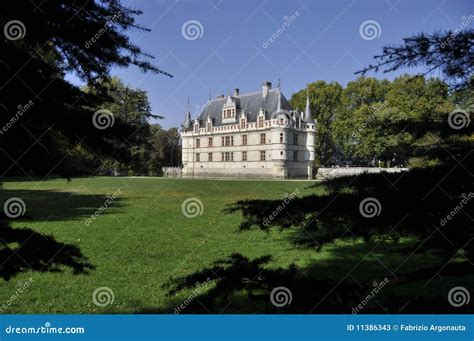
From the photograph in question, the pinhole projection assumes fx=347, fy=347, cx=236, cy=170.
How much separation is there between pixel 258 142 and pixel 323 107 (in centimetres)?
819

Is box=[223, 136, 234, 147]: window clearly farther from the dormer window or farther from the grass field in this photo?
the grass field

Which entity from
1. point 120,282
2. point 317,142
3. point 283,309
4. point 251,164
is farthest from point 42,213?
point 317,142

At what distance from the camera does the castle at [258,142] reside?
36.8 meters

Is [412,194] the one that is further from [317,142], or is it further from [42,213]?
[317,142]

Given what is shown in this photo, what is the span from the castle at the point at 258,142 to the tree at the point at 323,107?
1334mm

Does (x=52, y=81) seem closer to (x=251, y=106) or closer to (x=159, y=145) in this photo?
(x=159, y=145)

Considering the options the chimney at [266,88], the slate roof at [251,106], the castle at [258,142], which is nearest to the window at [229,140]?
the castle at [258,142]

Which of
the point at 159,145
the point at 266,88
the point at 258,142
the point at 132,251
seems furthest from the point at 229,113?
the point at 159,145

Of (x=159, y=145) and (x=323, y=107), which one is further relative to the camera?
(x=323, y=107)

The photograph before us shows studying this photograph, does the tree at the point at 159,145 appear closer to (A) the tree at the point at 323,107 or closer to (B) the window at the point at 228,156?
(A) the tree at the point at 323,107

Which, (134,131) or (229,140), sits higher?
(229,140)

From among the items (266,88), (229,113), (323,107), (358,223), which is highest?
(266,88)

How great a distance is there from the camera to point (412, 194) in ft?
6.20

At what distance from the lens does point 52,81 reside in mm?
2270
